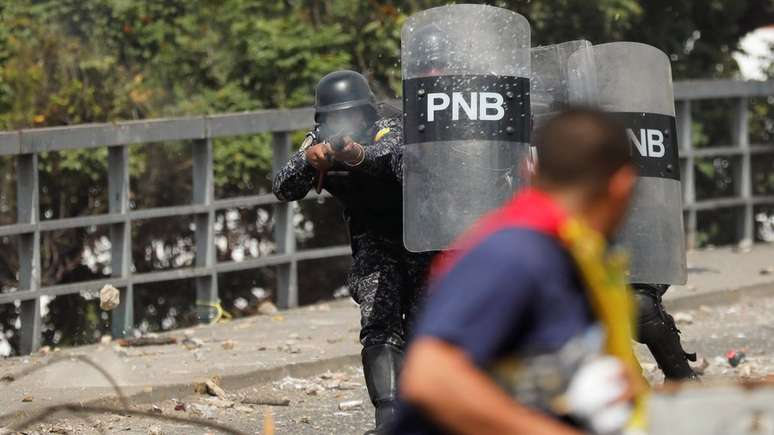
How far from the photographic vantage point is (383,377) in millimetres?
6133

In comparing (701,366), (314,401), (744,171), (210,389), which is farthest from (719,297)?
(210,389)

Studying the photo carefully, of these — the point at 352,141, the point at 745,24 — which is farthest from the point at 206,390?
the point at 745,24

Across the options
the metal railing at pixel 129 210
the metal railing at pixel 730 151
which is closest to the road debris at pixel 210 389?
the metal railing at pixel 129 210

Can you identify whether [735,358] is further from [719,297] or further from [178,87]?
[178,87]

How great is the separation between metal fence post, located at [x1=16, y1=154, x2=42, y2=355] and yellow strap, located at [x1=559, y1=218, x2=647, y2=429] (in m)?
6.48

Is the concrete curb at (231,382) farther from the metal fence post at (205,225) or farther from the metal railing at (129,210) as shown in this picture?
the metal fence post at (205,225)

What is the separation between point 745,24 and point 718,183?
5.27 feet

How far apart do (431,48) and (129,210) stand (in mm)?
3851

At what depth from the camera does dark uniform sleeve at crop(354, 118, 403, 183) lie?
20.0ft

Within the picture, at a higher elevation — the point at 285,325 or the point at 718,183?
the point at 718,183

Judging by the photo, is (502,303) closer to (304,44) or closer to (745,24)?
(304,44)

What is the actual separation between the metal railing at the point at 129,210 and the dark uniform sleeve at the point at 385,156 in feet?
10.5

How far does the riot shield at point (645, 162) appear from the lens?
6371mm

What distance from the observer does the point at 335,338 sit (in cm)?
918
